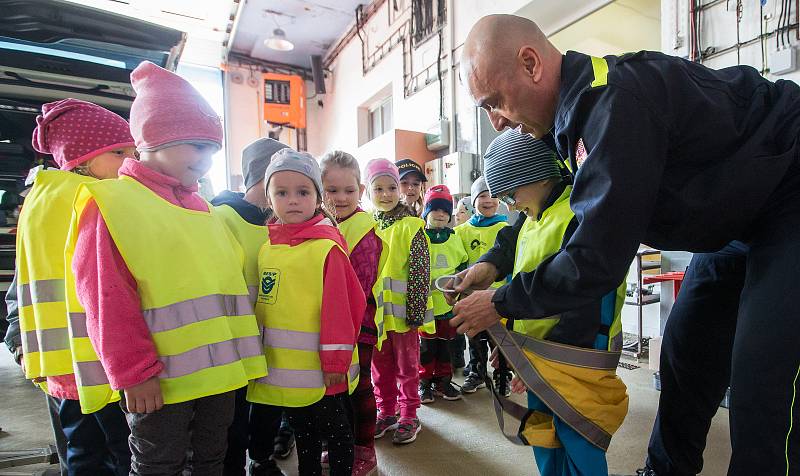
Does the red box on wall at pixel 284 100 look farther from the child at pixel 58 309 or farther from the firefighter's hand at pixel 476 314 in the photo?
the firefighter's hand at pixel 476 314

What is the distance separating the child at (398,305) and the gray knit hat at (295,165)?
619 mm

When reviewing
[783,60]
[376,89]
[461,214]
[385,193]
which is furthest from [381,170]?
[376,89]

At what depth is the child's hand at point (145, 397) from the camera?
0.97 meters

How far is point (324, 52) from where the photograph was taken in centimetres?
848

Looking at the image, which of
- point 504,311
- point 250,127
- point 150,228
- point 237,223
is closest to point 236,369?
point 150,228

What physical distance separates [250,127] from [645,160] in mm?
8555

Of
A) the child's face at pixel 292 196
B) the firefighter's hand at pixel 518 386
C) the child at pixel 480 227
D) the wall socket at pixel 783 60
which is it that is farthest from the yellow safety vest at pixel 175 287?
the wall socket at pixel 783 60

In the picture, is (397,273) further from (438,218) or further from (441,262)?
(438,218)

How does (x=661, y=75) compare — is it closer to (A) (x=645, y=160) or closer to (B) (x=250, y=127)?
(A) (x=645, y=160)

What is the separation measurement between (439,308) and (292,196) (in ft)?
4.76

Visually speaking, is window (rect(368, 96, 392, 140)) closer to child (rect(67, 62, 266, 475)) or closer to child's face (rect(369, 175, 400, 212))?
child's face (rect(369, 175, 400, 212))

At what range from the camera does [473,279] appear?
1.35 meters

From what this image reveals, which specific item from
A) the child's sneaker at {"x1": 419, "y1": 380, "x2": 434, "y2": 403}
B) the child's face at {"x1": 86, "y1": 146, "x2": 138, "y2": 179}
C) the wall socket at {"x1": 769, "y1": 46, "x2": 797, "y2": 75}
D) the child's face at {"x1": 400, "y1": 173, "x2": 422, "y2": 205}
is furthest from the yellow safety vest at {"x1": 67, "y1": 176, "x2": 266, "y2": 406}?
the wall socket at {"x1": 769, "y1": 46, "x2": 797, "y2": 75}

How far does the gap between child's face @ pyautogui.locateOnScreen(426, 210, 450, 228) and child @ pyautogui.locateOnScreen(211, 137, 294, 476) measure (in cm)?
123
